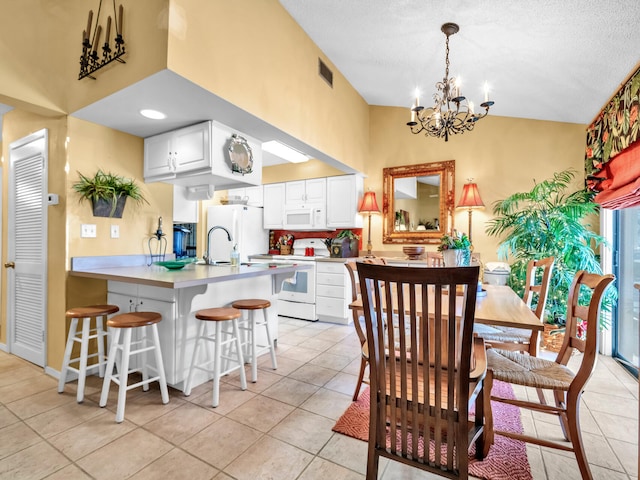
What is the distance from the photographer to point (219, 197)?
202 inches

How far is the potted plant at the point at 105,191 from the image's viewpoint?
8.58ft

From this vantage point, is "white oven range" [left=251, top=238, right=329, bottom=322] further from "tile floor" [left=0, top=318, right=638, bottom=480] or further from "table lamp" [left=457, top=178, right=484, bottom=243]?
"table lamp" [left=457, top=178, right=484, bottom=243]

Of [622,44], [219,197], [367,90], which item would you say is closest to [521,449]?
[622,44]

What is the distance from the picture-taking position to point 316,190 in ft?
16.3

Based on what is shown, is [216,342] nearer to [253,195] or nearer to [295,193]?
[295,193]

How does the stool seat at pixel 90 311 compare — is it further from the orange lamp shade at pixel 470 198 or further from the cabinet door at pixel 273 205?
the orange lamp shade at pixel 470 198

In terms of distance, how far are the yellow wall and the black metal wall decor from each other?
0.52m

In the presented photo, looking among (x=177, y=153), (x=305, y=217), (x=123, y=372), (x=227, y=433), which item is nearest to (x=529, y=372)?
(x=227, y=433)

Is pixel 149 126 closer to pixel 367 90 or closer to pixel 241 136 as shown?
pixel 241 136

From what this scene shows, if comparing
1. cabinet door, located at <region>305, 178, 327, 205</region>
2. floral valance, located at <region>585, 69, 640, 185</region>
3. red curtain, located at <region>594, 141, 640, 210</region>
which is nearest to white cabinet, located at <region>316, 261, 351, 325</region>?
cabinet door, located at <region>305, 178, 327, 205</region>

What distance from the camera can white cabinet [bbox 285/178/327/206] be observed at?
195 inches

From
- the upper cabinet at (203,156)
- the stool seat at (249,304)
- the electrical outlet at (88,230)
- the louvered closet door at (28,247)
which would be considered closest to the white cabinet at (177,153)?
the upper cabinet at (203,156)

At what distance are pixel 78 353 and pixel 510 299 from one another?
325 centimetres

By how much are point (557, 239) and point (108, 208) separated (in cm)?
421
